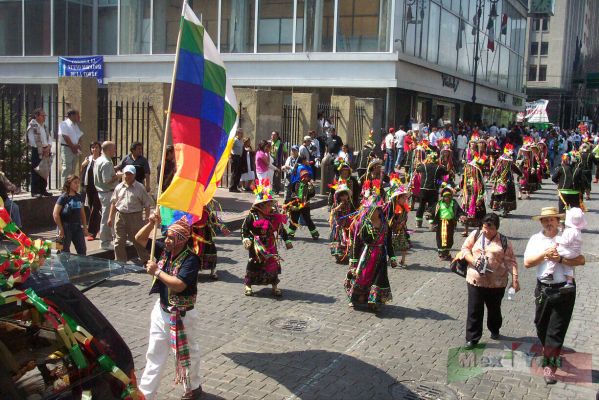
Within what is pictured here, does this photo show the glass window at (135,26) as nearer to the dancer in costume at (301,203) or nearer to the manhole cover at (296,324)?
the dancer in costume at (301,203)

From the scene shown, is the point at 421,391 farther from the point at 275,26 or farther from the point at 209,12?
the point at 209,12

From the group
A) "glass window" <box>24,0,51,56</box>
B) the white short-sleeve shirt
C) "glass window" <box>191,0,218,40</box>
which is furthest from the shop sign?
the white short-sleeve shirt

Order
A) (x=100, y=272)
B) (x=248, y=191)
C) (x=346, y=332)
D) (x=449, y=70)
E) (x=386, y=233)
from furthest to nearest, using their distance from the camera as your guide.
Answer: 1. (x=449, y=70)
2. (x=248, y=191)
3. (x=386, y=233)
4. (x=346, y=332)
5. (x=100, y=272)

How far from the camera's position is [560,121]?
82062 mm

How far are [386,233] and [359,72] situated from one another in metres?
22.0

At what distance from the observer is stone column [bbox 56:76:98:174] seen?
13906 millimetres

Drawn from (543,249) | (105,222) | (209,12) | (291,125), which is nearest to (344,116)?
(291,125)

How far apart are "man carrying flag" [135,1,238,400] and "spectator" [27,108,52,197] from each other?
732cm

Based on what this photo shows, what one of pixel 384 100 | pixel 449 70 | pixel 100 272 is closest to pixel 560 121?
pixel 449 70

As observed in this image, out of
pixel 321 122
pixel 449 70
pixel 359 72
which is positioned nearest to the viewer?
pixel 321 122

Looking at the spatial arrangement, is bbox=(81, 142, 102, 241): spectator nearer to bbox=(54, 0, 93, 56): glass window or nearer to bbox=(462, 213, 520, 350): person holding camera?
bbox=(462, 213, 520, 350): person holding camera

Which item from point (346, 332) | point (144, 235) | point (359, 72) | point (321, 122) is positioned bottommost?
point (346, 332)

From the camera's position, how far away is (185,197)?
5535mm

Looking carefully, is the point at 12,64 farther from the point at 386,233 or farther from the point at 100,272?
the point at 100,272
